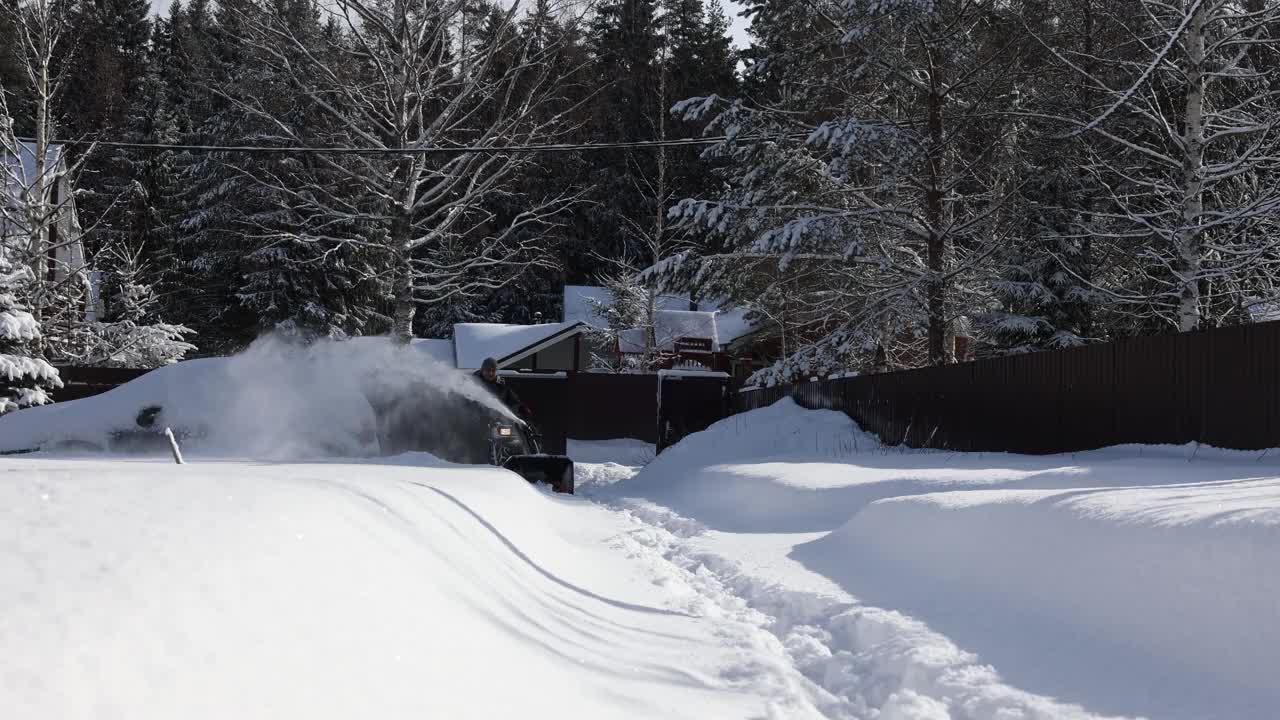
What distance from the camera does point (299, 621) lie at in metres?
3.23

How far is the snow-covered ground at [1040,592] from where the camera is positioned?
14.7ft

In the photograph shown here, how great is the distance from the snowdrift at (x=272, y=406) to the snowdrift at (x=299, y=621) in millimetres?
5936

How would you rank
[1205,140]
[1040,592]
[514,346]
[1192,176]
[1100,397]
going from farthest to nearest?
[514,346]
[1192,176]
[1205,140]
[1100,397]
[1040,592]

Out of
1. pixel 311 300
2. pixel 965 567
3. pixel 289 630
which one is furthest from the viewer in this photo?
pixel 311 300

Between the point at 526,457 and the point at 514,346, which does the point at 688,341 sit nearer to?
the point at 514,346

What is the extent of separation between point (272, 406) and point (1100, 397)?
33.1ft

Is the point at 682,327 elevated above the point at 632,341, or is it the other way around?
the point at 682,327

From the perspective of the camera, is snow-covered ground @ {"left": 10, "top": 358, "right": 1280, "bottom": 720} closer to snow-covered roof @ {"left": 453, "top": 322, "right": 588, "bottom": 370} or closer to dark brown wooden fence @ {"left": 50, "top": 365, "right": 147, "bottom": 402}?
dark brown wooden fence @ {"left": 50, "top": 365, "right": 147, "bottom": 402}

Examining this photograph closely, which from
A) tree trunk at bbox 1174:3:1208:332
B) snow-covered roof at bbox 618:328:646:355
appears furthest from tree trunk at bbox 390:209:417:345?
snow-covered roof at bbox 618:328:646:355

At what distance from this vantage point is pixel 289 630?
3.13 metres

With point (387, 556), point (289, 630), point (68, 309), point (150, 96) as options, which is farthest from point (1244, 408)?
point (150, 96)

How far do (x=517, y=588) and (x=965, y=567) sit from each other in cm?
317

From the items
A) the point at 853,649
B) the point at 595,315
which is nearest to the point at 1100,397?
the point at 853,649

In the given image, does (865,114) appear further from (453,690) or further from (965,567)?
(453,690)
